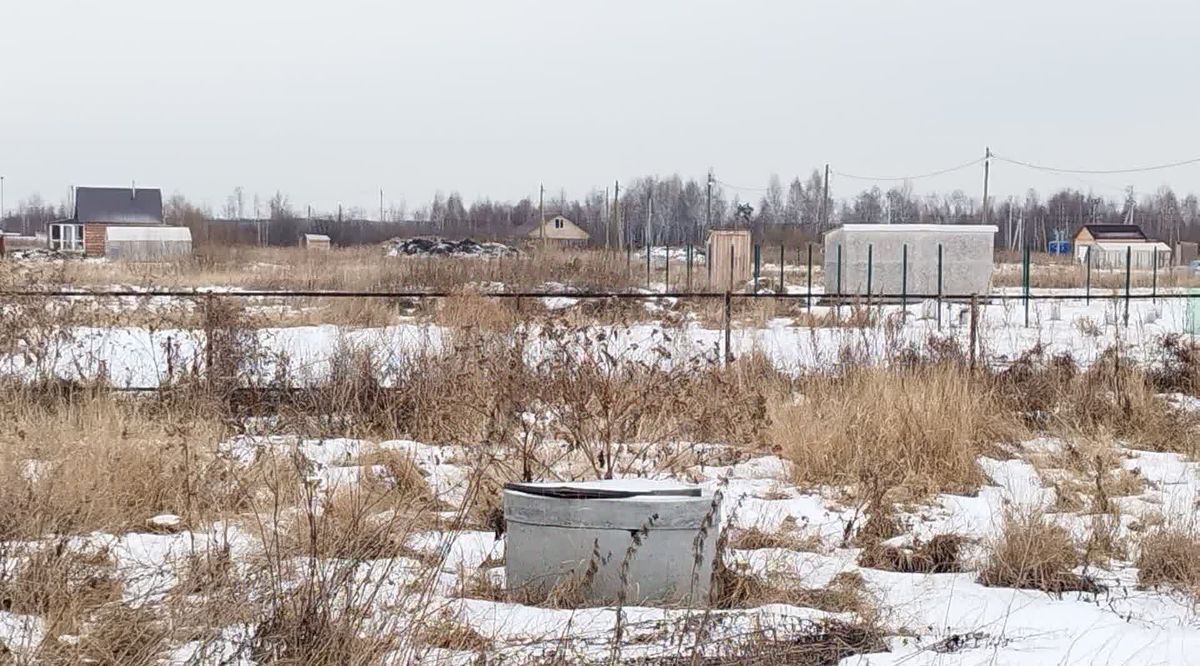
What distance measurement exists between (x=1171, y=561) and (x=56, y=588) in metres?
4.78

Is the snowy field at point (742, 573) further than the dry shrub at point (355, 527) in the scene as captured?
No

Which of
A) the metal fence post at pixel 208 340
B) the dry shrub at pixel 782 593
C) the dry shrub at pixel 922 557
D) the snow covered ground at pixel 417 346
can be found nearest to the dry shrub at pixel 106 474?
the metal fence post at pixel 208 340

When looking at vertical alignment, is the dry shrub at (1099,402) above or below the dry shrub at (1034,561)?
above

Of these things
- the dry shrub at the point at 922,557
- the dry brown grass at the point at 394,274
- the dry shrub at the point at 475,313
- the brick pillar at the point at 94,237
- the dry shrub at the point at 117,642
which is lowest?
the dry shrub at the point at 922,557

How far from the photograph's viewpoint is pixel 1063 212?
109 metres

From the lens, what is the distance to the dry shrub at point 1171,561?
4.96 m

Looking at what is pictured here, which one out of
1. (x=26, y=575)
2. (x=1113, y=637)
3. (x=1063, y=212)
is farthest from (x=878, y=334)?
(x=1063, y=212)

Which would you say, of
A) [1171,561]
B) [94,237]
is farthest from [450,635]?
[94,237]

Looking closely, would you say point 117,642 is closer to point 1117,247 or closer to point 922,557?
point 922,557

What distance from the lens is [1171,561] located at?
16.8ft

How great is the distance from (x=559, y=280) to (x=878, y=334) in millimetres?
14784

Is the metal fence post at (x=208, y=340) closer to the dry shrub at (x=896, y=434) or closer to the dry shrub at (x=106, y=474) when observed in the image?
the dry shrub at (x=106, y=474)

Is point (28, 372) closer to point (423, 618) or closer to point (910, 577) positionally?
point (423, 618)

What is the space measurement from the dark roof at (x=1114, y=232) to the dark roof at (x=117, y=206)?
192 ft
